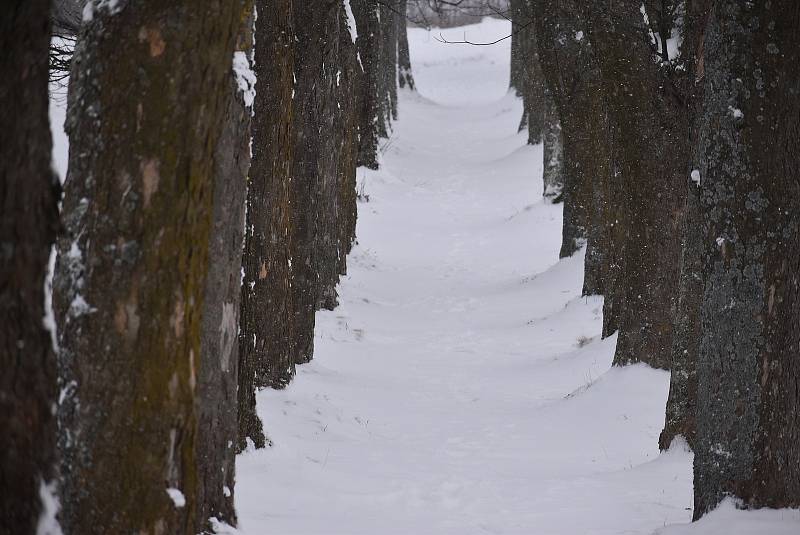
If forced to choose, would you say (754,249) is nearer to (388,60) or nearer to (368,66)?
(368,66)

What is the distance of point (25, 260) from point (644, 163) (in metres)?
5.85

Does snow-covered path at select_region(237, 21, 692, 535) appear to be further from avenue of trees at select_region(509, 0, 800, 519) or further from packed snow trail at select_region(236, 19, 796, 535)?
avenue of trees at select_region(509, 0, 800, 519)

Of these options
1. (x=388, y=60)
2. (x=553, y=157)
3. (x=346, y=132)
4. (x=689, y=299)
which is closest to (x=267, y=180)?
(x=689, y=299)

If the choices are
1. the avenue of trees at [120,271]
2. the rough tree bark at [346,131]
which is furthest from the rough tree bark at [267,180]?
the rough tree bark at [346,131]

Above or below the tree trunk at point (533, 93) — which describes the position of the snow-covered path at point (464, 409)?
below

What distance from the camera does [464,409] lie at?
829 cm

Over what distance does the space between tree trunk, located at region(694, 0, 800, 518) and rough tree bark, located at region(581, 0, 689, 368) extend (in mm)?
2789

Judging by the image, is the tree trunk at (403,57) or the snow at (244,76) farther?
the tree trunk at (403,57)

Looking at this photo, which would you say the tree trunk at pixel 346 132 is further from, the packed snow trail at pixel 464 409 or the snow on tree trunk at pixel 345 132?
the packed snow trail at pixel 464 409

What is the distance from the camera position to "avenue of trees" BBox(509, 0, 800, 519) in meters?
4.09

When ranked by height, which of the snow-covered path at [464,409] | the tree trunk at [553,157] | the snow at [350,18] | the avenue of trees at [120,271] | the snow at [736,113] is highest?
the snow at [350,18]

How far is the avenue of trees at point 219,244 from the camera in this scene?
2488mm

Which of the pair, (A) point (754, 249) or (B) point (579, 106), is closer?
(A) point (754, 249)

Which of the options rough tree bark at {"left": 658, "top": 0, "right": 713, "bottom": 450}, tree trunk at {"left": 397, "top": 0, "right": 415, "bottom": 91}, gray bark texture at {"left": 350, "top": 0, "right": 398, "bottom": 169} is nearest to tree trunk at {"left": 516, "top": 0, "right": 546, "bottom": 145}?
gray bark texture at {"left": 350, "top": 0, "right": 398, "bottom": 169}
